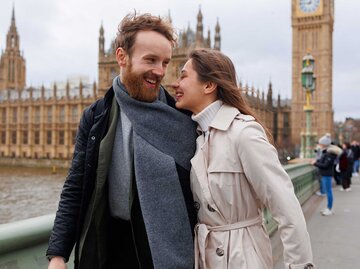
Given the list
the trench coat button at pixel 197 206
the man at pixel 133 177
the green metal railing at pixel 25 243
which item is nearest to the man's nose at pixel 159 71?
the man at pixel 133 177

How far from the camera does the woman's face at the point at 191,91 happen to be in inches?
72.2

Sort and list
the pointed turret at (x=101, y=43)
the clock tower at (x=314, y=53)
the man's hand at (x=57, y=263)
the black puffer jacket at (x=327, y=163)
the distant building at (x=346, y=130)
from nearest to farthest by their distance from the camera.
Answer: the man's hand at (x=57, y=263) → the black puffer jacket at (x=327, y=163) → the distant building at (x=346, y=130) → the pointed turret at (x=101, y=43) → the clock tower at (x=314, y=53)

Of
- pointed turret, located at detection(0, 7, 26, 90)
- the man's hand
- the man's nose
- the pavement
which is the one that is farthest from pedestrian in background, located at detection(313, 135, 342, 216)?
pointed turret, located at detection(0, 7, 26, 90)

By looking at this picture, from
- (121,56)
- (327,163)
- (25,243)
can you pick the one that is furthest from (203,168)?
(327,163)

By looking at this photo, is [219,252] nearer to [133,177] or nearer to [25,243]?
[133,177]

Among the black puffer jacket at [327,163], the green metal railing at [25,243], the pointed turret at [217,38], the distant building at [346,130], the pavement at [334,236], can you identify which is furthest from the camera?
the pointed turret at [217,38]

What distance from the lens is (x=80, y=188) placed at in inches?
69.0

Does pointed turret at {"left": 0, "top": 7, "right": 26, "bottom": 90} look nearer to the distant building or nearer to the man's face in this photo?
the distant building

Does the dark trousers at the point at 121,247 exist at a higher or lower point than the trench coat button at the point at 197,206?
lower

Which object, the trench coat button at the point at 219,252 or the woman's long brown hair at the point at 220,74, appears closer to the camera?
the trench coat button at the point at 219,252

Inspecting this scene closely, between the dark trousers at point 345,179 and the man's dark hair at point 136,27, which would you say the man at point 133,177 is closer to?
the man's dark hair at point 136,27

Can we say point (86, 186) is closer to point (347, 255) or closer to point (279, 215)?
point (279, 215)

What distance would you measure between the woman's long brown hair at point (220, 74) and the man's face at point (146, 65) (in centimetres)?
14

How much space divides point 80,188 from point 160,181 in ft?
1.08
